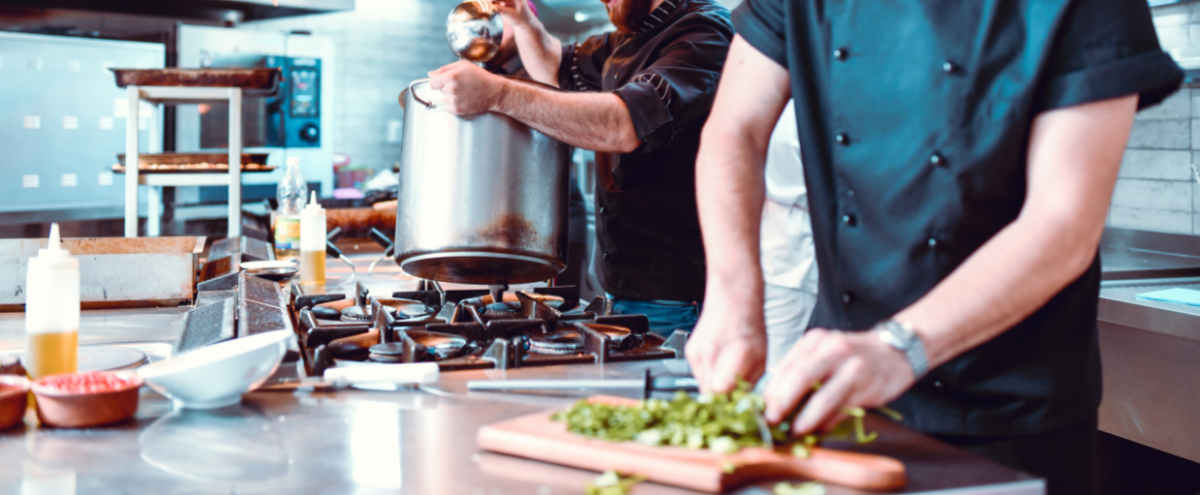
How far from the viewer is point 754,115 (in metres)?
1.18

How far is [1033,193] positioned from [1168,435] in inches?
53.7

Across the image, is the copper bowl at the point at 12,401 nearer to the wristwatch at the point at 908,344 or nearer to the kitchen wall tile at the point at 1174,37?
the wristwatch at the point at 908,344

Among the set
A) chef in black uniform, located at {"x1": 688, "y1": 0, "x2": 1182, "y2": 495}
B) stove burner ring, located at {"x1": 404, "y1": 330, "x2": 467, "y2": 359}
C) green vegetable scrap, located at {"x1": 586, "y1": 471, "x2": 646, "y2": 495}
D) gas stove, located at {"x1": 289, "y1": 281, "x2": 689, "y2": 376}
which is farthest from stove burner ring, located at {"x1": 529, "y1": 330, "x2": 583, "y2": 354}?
green vegetable scrap, located at {"x1": 586, "y1": 471, "x2": 646, "y2": 495}

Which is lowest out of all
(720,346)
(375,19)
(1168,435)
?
(1168,435)

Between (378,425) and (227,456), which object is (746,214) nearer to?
(378,425)

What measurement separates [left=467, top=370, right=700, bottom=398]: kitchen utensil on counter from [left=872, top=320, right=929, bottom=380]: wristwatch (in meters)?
0.30

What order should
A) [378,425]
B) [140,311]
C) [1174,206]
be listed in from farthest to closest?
1. [1174,206]
2. [140,311]
3. [378,425]

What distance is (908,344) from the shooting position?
83 cm

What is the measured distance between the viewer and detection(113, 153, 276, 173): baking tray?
10.6ft

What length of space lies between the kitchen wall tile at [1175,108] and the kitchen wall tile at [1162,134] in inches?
0.5

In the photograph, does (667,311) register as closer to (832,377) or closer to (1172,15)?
(832,377)

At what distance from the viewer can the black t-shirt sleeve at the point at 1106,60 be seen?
93cm

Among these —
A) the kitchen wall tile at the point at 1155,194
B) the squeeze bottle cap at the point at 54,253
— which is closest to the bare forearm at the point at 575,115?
the squeeze bottle cap at the point at 54,253

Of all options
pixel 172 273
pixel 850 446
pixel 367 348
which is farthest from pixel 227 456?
pixel 172 273
